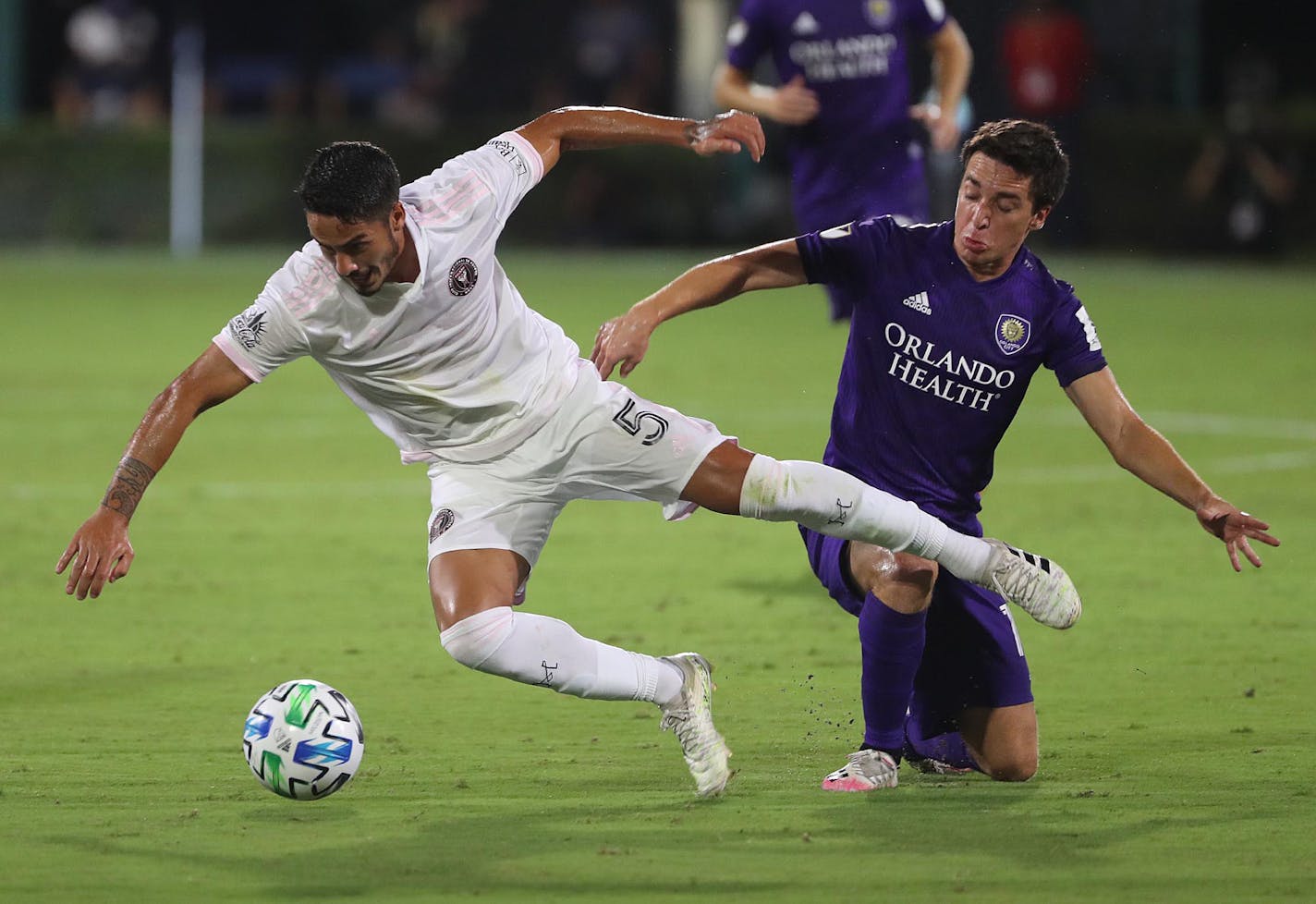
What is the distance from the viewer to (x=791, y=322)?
58.2ft

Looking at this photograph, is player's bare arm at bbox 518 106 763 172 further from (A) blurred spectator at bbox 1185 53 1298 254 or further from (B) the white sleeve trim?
(A) blurred spectator at bbox 1185 53 1298 254

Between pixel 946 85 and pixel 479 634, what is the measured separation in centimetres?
496

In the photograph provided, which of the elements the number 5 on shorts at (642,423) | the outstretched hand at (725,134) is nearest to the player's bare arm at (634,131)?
the outstretched hand at (725,134)

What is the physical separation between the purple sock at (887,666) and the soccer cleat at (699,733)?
0.41m

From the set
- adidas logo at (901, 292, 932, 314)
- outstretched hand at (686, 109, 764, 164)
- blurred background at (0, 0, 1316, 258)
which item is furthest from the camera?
blurred background at (0, 0, 1316, 258)

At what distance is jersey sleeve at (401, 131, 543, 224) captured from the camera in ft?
17.7

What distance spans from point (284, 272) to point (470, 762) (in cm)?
144

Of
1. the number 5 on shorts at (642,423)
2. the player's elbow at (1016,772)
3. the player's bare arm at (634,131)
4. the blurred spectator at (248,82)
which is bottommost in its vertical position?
the blurred spectator at (248,82)

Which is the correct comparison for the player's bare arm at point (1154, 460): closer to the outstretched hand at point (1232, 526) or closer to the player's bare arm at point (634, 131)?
the outstretched hand at point (1232, 526)

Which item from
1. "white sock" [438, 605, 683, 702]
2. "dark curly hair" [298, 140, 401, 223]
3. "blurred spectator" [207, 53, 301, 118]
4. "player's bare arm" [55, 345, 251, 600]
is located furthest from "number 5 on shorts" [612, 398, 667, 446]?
"blurred spectator" [207, 53, 301, 118]

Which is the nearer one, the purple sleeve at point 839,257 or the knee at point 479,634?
the knee at point 479,634

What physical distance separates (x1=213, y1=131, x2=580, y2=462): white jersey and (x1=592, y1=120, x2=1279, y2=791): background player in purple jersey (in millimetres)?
283

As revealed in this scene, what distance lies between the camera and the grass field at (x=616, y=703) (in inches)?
181

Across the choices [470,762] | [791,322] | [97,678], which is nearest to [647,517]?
[97,678]
